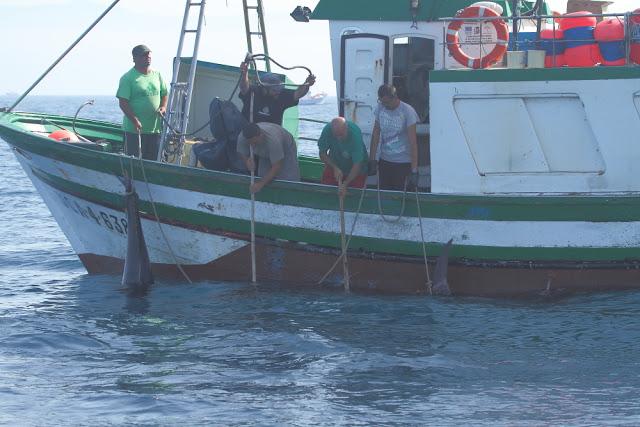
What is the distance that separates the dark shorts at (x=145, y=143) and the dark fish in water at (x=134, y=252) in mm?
1066

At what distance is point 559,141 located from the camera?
10195 mm

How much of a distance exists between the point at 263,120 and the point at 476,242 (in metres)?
2.67

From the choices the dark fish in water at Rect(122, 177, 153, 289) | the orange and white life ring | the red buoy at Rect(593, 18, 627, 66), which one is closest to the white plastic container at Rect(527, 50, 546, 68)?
the orange and white life ring

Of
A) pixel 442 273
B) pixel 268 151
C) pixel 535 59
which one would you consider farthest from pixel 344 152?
pixel 535 59

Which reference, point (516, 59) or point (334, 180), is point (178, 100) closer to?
point (334, 180)

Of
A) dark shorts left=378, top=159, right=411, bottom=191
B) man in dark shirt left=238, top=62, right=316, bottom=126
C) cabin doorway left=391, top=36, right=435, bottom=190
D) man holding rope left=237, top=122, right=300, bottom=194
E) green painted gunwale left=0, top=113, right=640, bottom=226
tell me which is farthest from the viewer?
man in dark shirt left=238, top=62, right=316, bottom=126

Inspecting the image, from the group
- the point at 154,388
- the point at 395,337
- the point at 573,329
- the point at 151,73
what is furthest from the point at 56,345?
the point at 573,329

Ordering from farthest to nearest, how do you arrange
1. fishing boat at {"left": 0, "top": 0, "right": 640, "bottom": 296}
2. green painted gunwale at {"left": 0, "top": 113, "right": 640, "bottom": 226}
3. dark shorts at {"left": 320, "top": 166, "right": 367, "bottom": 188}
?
dark shorts at {"left": 320, "top": 166, "right": 367, "bottom": 188} → fishing boat at {"left": 0, "top": 0, "right": 640, "bottom": 296} → green painted gunwale at {"left": 0, "top": 113, "right": 640, "bottom": 226}

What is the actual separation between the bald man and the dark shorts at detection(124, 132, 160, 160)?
2.40 metres

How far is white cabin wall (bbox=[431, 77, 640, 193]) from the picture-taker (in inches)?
397

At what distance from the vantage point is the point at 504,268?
34.2ft

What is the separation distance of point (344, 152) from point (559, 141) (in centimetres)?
208

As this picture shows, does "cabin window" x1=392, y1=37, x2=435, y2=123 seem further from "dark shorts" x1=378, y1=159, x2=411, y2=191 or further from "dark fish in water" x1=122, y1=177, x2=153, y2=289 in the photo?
"dark fish in water" x1=122, y1=177, x2=153, y2=289

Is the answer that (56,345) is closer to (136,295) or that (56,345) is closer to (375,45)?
(136,295)
